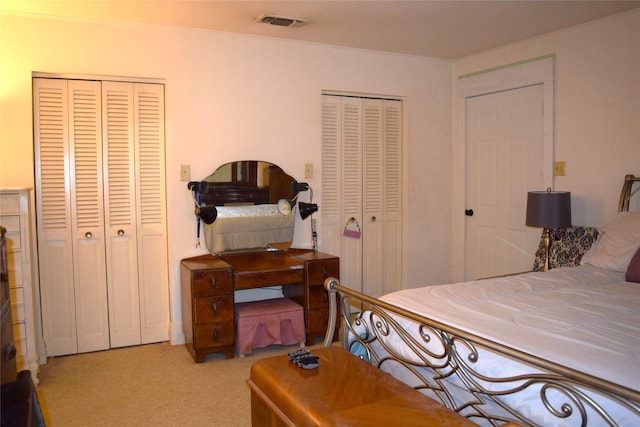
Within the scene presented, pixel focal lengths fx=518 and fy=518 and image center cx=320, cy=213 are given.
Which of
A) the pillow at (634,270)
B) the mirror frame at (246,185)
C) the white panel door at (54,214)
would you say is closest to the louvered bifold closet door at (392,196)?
the mirror frame at (246,185)

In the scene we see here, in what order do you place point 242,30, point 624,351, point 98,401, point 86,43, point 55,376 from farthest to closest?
point 242,30 → point 86,43 → point 55,376 → point 98,401 → point 624,351

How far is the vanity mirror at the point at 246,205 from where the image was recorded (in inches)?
157

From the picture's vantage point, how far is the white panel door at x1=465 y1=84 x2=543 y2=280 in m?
4.32

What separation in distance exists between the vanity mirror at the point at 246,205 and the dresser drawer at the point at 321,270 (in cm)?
45

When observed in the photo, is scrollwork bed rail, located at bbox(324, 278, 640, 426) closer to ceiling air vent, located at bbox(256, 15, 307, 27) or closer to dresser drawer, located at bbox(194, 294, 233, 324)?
dresser drawer, located at bbox(194, 294, 233, 324)

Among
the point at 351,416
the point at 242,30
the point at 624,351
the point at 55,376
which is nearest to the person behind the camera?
the point at 351,416

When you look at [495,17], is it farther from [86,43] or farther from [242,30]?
[86,43]

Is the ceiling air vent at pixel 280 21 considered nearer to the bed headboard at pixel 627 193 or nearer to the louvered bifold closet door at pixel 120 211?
the louvered bifold closet door at pixel 120 211

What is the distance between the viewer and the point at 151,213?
3.95 metres

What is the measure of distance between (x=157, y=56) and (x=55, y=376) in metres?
2.33

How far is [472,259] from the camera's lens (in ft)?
16.3

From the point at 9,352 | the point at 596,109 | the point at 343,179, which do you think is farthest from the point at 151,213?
the point at 596,109

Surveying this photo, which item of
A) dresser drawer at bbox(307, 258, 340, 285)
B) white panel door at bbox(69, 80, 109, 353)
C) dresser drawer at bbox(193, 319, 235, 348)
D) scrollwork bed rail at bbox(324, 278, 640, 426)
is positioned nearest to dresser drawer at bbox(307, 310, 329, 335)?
dresser drawer at bbox(307, 258, 340, 285)

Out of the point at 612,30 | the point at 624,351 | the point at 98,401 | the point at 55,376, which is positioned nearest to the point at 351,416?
the point at 624,351
